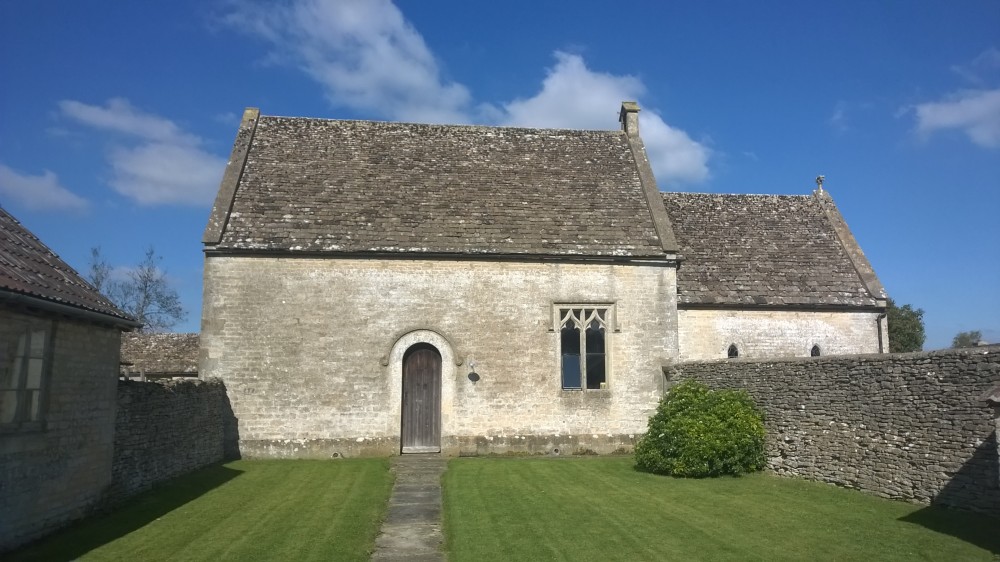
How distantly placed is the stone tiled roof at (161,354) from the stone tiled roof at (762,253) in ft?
67.0

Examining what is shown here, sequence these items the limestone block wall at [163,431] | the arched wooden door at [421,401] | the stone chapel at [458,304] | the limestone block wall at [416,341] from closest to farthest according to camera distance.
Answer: the limestone block wall at [163,431]
the limestone block wall at [416,341]
the stone chapel at [458,304]
the arched wooden door at [421,401]

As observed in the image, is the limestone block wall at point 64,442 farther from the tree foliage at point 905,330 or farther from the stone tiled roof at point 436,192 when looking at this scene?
the tree foliage at point 905,330

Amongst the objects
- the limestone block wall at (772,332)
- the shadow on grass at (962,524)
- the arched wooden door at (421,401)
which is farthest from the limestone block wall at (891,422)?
the arched wooden door at (421,401)

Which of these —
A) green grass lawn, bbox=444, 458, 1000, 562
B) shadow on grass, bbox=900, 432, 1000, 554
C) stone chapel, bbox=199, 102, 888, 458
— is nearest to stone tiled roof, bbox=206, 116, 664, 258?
stone chapel, bbox=199, 102, 888, 458

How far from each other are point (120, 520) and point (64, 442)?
1.64 m

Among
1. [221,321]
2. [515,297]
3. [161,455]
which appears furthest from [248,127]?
[161,455]

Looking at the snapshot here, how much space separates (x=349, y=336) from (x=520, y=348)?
4.90m

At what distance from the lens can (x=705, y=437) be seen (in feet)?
51.4

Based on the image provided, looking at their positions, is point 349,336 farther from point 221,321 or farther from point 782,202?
point 782,202

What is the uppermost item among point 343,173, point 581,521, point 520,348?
point 343,173

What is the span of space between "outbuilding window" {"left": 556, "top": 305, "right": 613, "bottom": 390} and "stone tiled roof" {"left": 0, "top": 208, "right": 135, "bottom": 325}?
1170 cm

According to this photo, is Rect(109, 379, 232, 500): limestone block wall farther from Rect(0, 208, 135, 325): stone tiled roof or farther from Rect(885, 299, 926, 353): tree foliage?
Rect(885, 299, 926, 353): tree foliage

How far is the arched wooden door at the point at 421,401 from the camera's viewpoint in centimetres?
Answer: 1950

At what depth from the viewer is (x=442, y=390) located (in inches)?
766
